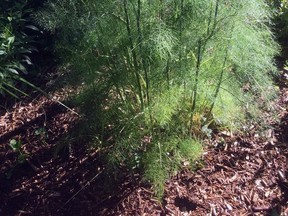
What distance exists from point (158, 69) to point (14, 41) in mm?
1647

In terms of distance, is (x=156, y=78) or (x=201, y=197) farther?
(x=201, y=197)

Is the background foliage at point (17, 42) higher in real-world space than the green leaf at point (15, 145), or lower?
higher

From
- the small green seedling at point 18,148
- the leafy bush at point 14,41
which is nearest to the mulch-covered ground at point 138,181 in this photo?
the small green seedling at point 18,148

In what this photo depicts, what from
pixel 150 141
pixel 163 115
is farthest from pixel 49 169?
pixel 163 115

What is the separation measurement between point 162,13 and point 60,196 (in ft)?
4.64

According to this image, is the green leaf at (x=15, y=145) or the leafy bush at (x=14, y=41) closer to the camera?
the green leaf at (x=15, y=145)

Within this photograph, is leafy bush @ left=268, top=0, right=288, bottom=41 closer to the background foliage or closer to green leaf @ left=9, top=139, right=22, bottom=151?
the background foliage

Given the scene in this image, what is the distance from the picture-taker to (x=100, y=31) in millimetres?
2393

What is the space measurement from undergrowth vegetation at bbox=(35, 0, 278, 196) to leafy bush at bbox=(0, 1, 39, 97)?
70 cm

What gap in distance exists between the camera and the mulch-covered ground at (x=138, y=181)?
2646 millimetres

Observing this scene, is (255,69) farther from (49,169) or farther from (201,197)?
(49,169)

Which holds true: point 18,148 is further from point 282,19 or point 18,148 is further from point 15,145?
point 282,19

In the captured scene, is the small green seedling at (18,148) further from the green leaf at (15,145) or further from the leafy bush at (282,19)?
the leafy bush at (282,19)

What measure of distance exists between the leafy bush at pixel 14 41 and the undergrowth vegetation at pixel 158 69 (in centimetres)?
70
